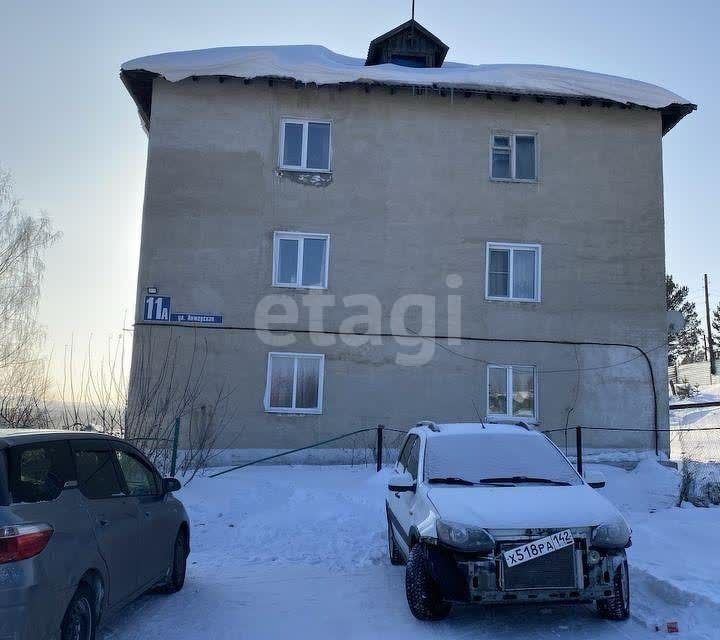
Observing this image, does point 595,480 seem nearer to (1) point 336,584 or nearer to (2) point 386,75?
(1) point 336,584

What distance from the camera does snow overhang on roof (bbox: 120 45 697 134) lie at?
16.7 metres

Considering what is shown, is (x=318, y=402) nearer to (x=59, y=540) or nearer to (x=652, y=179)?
(x=652, y=179)

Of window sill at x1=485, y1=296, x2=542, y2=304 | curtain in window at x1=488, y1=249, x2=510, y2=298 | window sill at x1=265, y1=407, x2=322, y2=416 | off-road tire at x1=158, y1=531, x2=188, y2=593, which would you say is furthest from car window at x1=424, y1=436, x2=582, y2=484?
curtain in window at x1=488, y1=249, x2=510, y2=298

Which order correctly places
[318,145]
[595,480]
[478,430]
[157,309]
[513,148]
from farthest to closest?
[513,148] → [318,145] → [157,309] → [478,430] → [595,480]

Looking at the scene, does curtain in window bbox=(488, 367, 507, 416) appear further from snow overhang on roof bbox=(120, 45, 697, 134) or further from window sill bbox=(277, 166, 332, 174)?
snow overhang on roof bbox=(120, 45, 697, 134)

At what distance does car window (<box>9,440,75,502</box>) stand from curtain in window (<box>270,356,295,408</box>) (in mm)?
11105

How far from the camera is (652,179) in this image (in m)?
17.8

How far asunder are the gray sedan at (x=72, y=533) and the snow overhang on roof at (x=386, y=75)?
12.3 metres

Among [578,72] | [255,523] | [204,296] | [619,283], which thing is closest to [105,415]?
[204,296]

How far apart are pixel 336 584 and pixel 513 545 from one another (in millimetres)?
2455

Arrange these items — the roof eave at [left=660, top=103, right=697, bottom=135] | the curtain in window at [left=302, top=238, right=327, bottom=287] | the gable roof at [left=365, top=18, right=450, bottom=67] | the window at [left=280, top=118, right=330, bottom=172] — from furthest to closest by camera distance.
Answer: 1. the gable roof at [left=365, top=18, right=450, bottom=67]
2. the roof eave at [left=660, top=103, right=697, bottom=135]
3. the window at [left=280, top=118, right=330, bottom=172]
4. the curtain in window at [left=302, top=238, right=327, bottom=287]

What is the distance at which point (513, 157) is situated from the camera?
57.8ft

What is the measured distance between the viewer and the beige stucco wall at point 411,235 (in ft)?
53.6

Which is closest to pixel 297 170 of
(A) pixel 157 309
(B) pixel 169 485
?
(A) pixel 157 309
